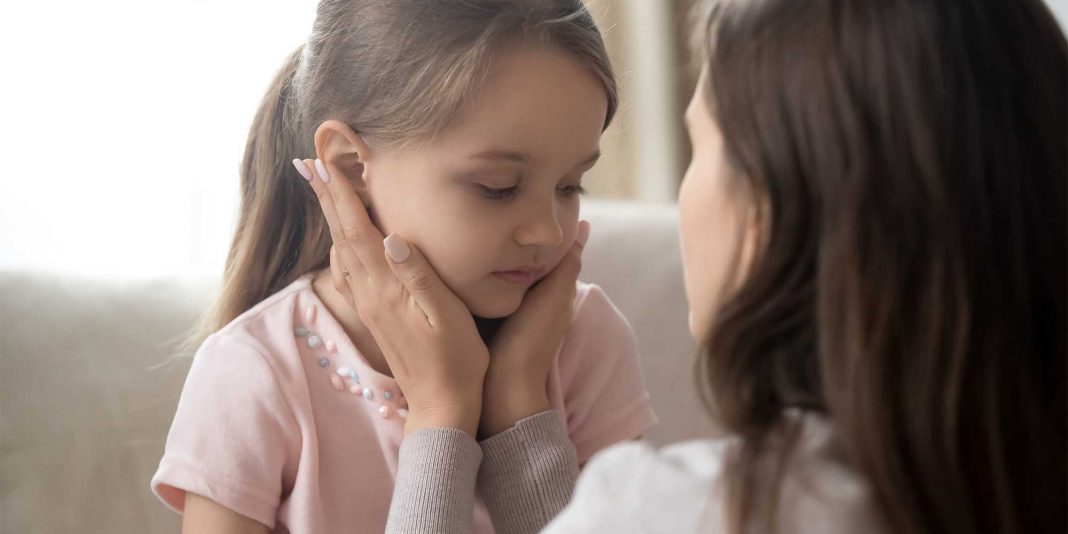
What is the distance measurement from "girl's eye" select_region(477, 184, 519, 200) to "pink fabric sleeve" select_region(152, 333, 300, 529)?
284 mm

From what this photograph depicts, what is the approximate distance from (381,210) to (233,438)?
271 mm

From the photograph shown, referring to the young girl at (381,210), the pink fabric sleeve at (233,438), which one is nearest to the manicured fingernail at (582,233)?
the young girl at (381,210)

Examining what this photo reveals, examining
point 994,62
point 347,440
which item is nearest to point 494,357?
point 347,440

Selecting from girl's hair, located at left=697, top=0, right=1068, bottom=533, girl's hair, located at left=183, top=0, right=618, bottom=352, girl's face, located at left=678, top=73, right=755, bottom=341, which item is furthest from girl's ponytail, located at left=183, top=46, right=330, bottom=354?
girl's hair, located at left=697, top=0, right=1068, bottom=533

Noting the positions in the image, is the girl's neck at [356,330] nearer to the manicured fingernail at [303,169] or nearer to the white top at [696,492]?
the manicured fingernail at [303,169]

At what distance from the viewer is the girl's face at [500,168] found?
1.11 meters

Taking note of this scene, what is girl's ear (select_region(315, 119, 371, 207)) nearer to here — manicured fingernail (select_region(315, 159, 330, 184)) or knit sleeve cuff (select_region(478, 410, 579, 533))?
manicured fingernail (select_region(315, 159, 330, 184))

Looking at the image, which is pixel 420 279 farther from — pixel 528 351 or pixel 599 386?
pixel 599 386

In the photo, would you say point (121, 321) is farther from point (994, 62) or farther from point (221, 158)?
point (994, 62)

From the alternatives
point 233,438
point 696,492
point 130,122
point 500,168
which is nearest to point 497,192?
point 500,168

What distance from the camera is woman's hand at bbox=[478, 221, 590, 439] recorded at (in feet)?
3.98

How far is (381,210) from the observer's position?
1.19 metres

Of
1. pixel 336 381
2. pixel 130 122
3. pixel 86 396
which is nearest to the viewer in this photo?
pixel 336 381

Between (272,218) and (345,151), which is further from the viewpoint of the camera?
(272,218)
